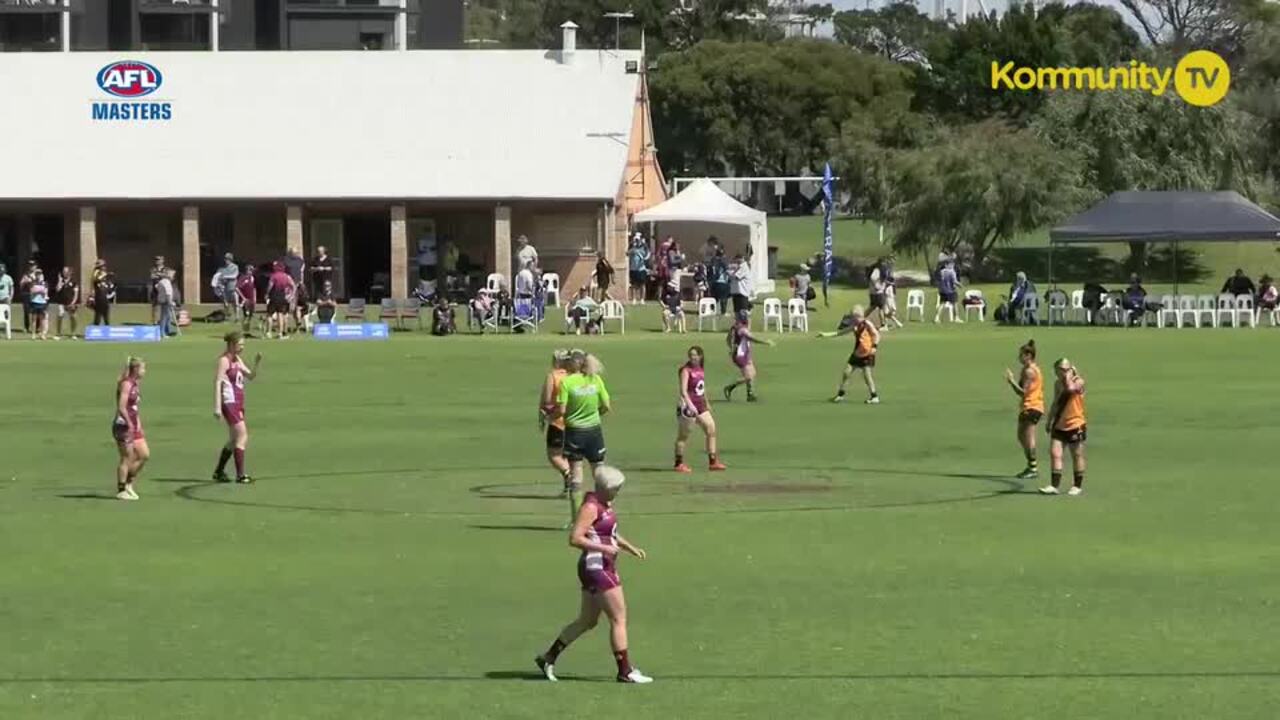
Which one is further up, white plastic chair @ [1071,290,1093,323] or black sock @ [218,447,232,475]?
white plastic chair @ [1071,290,1093,323]

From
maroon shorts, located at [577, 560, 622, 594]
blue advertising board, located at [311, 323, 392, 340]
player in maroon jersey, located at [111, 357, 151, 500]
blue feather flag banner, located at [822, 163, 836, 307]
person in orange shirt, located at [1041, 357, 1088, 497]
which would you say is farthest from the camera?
blue feather flag banner, located at [822, 163, 836, 307]

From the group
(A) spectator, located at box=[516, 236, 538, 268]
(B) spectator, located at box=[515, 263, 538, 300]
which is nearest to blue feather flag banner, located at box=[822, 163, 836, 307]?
(A) spectator, located at box=[516, 236, 538, 268]

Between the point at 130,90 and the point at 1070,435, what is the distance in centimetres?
4213

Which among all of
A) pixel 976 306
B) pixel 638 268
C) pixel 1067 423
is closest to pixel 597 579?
pixel 1067 423

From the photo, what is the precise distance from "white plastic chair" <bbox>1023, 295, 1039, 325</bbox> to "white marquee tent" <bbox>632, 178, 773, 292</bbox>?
26.4 ft

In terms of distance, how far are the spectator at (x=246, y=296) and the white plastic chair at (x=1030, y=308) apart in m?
20.4

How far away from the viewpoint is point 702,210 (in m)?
64.2

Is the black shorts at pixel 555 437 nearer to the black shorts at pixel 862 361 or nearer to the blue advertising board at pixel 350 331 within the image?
the black shorts at pixel 862 361

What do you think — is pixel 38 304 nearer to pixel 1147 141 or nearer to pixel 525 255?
pixel 525 255

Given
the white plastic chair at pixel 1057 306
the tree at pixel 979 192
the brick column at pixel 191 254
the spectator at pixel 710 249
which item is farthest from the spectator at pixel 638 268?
the brick column at pixel 191 254

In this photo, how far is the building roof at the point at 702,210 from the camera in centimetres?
6388

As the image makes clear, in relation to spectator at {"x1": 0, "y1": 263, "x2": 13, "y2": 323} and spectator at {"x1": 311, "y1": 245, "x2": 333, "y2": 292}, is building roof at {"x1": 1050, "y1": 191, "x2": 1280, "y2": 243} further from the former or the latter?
spectator at {"x1": 0, "y1": 263, "x2": 13, "y2": 323}

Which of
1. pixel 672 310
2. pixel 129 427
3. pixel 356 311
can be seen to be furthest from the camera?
pixel 356 311

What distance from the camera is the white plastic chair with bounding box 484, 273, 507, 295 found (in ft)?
191
